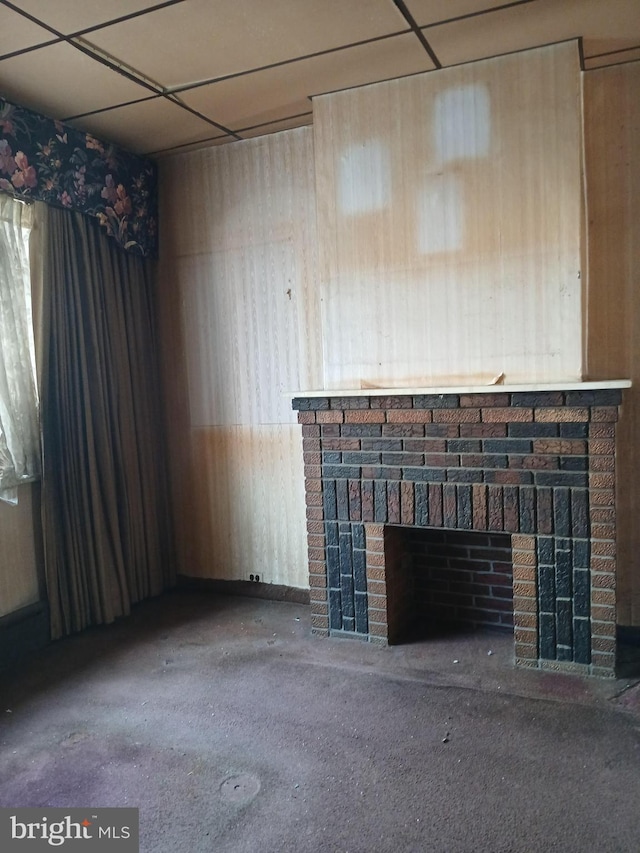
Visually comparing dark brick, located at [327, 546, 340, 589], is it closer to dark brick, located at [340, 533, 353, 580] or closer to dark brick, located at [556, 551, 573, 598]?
dark brick, located at [340, 533, 353, 580]

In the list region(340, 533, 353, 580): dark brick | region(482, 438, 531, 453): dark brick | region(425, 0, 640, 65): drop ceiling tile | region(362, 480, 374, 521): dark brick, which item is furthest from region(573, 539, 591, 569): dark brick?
region(425, 0, 640, 65): drop ceiling tile

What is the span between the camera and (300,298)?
3340 mm

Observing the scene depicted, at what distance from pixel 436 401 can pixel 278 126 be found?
169 centimetres

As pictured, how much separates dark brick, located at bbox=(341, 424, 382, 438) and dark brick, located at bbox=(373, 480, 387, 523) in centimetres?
21

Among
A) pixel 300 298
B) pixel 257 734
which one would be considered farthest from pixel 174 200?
pixel 257 734

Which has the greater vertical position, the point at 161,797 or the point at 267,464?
the point at 267,464

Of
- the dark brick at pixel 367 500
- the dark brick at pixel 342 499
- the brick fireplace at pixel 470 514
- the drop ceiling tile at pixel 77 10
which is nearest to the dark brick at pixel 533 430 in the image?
the brick fireplace at pixel 470 514

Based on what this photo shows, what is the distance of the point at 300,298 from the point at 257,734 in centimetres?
210

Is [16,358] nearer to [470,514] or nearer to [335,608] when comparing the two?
[335,608]

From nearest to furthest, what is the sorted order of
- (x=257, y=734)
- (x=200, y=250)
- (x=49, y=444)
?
(x=257, y=734), (x=49, y=444), (x=200, y=250)

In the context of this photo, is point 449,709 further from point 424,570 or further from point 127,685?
point 127,685

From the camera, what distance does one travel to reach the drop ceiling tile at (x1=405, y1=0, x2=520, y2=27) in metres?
2.15

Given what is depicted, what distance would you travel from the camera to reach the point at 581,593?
2.49 metres

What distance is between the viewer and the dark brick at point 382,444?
2762 mm
